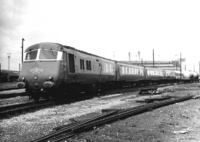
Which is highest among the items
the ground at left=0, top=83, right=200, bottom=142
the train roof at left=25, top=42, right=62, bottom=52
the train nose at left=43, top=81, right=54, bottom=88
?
the train roof at left=25, top=42, right=62, bottom=52

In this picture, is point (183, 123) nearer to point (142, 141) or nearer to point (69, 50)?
point (142, 141)

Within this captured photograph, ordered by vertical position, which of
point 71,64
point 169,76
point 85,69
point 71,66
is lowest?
point 169,76

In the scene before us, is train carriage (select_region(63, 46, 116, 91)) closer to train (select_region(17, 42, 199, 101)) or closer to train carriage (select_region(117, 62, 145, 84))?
train (select_region(17, 42, 199, 101))

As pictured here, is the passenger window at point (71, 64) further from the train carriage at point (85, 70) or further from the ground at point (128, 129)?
the ground at point (128, 129)

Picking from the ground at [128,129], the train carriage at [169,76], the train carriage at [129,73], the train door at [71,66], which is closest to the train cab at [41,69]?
the train door at [71,66]

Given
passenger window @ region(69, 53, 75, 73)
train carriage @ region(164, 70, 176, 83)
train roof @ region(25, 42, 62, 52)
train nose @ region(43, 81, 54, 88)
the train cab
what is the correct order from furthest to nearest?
train carriage @ region(164, 70, 176, 83)
passenger window @ region(69, 53, 75, 73)
train roof @ region(25, 42, 62, 52)
the train cab
train nose @ region(43, 81, 54, 88)

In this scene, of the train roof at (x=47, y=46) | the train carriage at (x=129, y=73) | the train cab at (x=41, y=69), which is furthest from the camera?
the train carriage at (x=129, y=73)

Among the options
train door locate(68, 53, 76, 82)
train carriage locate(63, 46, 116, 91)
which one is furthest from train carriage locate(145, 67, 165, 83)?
train door locate(68, 53, 76, 82)

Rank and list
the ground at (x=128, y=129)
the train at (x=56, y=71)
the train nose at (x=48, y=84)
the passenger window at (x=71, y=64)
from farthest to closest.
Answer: the passenger window at (x=71, y=64)
the train at (x=56, y=71)
the train nose at (x=48, y=84)
the ground at (x=128, y=129)

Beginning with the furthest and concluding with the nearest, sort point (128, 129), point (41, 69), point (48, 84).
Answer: point (41, 69), point (48, 84), point (128, 129)

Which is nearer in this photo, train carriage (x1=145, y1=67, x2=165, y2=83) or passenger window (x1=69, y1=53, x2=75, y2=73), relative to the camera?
passenger window (x1=69, y1=53, x2=75, y2=73)

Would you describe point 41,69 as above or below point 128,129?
above

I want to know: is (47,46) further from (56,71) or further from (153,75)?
(153,75)

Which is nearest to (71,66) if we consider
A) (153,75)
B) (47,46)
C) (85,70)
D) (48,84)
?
(47,46)
